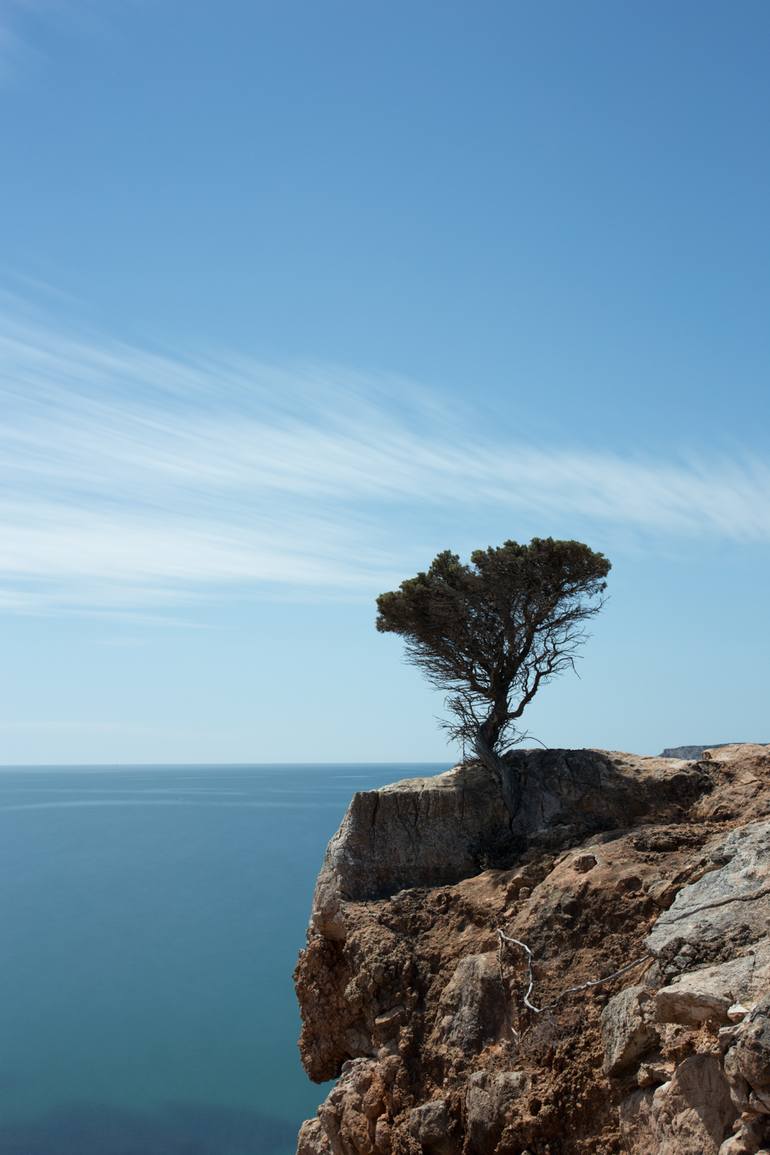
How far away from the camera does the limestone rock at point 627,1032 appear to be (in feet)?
32.6

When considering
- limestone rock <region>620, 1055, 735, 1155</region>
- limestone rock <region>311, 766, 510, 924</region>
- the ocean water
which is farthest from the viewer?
the ocean water

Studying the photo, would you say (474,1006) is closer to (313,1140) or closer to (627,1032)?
(627,1032)

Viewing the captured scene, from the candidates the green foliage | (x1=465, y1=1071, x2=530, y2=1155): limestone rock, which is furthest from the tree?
(x1=465, y1=1071, x2=530, y2=1155): limestone rock

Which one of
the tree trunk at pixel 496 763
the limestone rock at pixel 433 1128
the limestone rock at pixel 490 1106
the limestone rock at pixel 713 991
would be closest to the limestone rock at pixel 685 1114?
the limestone rock at pixel 713 991

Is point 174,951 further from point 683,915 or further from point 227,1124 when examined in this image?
point 683,915

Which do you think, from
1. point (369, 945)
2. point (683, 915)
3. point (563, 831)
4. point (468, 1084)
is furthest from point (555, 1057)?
point (563, 831)

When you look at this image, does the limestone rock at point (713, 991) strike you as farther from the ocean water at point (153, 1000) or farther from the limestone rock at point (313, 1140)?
the ocean water at point (153, 1000)

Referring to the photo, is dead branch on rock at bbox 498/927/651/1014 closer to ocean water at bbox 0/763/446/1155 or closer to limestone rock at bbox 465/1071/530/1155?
limestone rock at bbox 465/1071/530/1155

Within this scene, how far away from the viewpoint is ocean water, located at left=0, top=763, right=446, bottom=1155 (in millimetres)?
31984

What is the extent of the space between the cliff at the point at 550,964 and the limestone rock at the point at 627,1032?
0.08 ft

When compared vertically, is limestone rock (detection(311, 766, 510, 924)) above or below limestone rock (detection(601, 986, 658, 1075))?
above

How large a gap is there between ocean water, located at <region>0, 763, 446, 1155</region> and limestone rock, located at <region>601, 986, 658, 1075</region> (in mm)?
24132

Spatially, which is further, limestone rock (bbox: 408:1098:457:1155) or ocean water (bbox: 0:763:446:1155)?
ocean water (bbox: 0:763:446:1155)

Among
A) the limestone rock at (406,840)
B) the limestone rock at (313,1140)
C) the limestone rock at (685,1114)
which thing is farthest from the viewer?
the limestone rock at (406,840)
